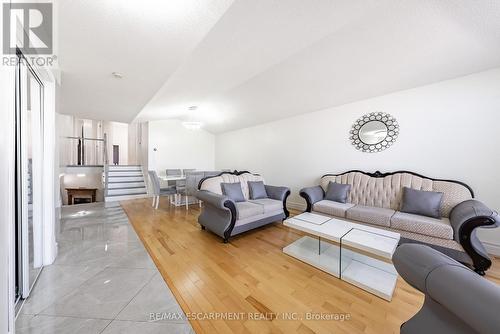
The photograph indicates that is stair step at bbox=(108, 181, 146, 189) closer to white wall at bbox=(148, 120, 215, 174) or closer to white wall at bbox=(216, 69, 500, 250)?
white wall at bbox=(148, 120, 215, 174)

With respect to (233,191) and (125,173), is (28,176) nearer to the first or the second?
(233,191)

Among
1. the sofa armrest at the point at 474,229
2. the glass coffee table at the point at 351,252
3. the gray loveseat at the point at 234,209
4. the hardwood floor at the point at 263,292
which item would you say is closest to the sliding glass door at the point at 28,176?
the hardwood floor at the point at 263,292

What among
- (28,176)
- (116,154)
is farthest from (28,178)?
(116,154)

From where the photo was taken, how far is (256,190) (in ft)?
11.3

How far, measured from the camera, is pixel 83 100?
3.58 m

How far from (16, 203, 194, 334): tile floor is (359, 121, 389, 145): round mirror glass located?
12.1ft

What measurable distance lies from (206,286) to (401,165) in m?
3.41

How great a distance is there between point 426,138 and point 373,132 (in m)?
0.71

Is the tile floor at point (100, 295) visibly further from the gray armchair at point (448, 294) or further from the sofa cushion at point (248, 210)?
the gray armchair at point (448, 294)

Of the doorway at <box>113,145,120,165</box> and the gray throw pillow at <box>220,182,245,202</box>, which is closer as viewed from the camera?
the gray throw pillow at <box>220,182,245,202</box>

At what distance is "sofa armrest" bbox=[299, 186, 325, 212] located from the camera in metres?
3.15

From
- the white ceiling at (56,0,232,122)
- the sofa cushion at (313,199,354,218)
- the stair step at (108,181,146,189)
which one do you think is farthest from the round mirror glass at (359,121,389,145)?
the stair step at (108,181,146,189)

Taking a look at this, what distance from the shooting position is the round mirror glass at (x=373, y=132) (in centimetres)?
315

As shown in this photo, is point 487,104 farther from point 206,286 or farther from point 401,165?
point 206,286
